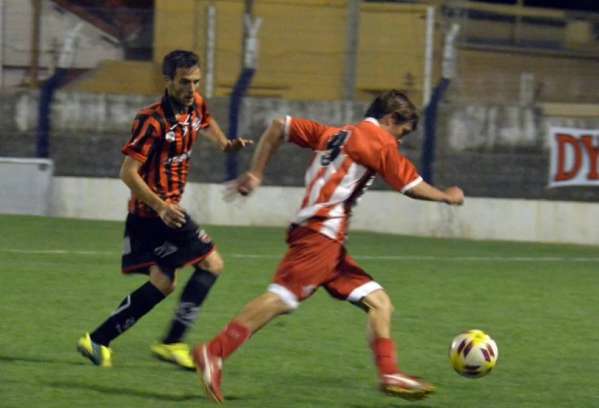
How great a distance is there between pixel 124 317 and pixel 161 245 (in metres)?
0.46

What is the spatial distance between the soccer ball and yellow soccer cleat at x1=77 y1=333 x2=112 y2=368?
195cm

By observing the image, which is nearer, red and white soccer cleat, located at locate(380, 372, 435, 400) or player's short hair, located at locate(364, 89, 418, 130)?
red and white soccer cleat, located at locate(380, 372, 435, 400)

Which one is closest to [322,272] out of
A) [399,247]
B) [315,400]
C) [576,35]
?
[315,400]

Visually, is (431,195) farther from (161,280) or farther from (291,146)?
(291,146)

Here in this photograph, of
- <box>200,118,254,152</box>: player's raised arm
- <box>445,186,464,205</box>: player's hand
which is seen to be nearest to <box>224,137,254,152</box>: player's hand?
<box>200,118,254,152</box>: player's raised arm

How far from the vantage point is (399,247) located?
14266mm

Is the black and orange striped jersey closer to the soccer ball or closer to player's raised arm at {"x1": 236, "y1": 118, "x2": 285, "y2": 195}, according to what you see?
player's raised arm at {"x1": 236, "y1": 118, "x2": 285, "y2": 195}

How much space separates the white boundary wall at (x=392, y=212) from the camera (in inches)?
619

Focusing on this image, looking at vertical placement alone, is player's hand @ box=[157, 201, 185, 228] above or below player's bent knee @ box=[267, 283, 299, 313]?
above

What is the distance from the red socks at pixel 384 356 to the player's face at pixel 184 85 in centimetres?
175

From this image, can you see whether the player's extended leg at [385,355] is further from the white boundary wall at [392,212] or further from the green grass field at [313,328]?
the white boundary wall at [392,212]

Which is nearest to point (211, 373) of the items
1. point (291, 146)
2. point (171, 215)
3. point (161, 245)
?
point (171, 215)

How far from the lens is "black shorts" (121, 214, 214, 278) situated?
7.23 meters

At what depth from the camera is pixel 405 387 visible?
621cm
